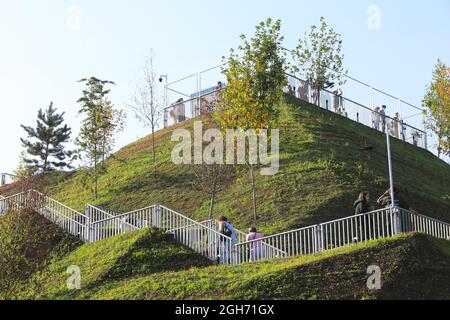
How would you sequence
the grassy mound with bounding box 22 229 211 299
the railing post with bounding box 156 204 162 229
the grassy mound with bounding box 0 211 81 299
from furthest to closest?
1. the railing post with bounding box 156 204 162 229
2. the grassy mound with bounding box 0 211 81 299
3. the grassy mound with bounding box 22 229 211 299

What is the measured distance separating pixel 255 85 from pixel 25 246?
1376 cm

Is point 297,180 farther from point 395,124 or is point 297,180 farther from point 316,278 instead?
Result: point 395,124

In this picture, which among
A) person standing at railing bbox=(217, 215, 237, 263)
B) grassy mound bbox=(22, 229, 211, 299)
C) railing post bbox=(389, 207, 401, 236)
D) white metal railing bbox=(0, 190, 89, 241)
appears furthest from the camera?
white metal railing bbox=(0, 190, 89, 241)

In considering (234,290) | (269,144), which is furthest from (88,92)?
(234,290)

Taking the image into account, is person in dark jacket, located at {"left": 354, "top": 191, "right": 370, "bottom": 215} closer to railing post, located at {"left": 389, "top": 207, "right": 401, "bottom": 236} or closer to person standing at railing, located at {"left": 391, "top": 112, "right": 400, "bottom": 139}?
railing post, located at {"left": 389, "top": 207, "right": 401, "bottom": 236}

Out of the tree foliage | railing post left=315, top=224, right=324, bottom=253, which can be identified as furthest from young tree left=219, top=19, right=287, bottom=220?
railing post left=315, top=224, right=324, bottom=253

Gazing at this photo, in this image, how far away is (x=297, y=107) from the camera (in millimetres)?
50312

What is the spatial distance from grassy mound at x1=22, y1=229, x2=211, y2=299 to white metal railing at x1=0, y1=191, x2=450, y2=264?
619 mm

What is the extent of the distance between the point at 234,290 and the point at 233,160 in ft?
54.5

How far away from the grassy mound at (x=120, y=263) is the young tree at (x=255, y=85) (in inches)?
367

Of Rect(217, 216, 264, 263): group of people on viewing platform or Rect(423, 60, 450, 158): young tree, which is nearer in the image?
Rect(217, 216, 264, 263): group of people on viewing platform

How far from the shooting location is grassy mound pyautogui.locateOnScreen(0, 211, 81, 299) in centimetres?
2958

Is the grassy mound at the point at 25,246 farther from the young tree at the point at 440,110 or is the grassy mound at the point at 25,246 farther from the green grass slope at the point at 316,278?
the young tree at the point at 440,110

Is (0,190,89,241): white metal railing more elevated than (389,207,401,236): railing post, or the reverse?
(0,190,89,241): white metal railing
